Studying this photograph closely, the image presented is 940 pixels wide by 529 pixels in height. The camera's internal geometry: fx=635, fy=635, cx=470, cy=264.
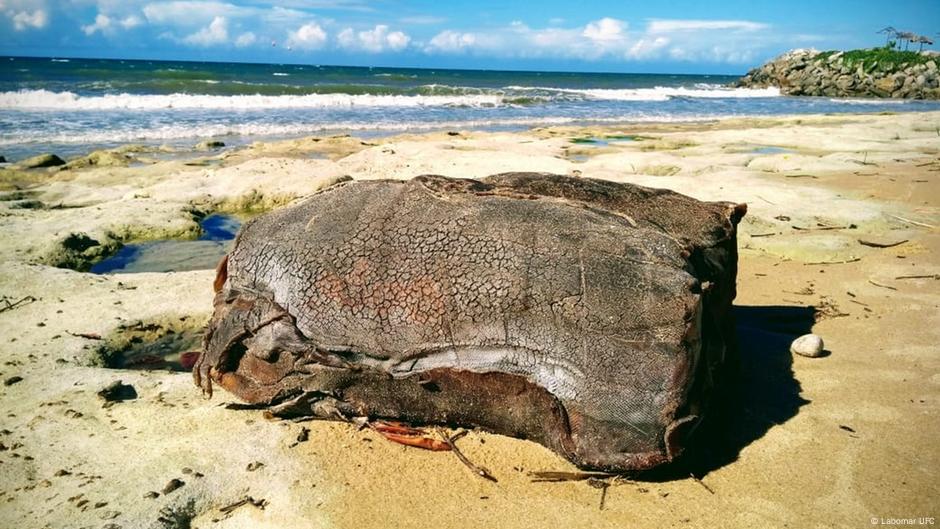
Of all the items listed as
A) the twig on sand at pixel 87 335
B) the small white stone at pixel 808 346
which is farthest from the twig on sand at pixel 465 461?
the twig on sand at pixel 87 335

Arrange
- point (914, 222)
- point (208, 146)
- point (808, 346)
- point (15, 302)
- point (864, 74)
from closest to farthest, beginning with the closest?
point (808, 346)
point (15, 302)
point (914, 222)
point (208, 146)
point (864, 74)

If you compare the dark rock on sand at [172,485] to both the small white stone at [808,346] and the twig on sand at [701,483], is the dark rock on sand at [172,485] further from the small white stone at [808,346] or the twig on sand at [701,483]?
the small white stone at [808,346]

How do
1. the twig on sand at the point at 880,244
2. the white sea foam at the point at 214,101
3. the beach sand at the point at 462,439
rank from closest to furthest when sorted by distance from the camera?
the beach sand at the point at 462,439 → the twig on sand at the point at 880,244 → the white sea foam at the point at 214,101

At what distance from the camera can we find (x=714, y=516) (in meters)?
2.49

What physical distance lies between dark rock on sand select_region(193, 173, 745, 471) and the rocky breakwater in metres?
45.1

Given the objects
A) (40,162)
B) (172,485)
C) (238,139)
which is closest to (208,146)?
(238,139)

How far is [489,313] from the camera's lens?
9.00ft

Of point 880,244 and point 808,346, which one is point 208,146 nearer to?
point 880,244

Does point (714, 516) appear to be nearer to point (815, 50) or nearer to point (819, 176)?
point (819, 176)

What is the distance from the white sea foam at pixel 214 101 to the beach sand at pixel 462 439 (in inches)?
769

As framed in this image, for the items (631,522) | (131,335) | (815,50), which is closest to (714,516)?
(631,522)

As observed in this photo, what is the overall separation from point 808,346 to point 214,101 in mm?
26137

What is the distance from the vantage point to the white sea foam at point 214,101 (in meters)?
23.1

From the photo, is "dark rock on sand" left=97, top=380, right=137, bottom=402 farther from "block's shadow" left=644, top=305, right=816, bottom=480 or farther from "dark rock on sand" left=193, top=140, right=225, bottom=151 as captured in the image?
"dark rock on sand" left=193, top=140, right=225, bottom=151
